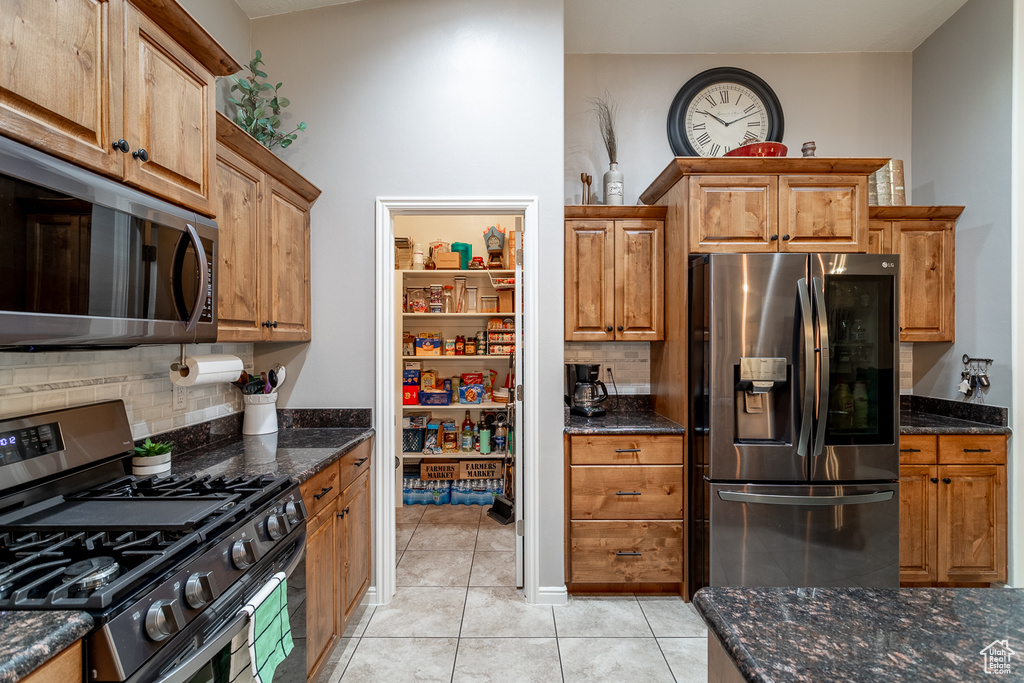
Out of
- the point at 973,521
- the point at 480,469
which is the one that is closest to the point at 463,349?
the point at 480,469

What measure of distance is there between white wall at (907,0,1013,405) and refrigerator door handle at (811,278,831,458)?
118 centimetres

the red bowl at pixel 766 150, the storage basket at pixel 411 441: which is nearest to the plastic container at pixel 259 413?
the storage basket at pixel 411 441

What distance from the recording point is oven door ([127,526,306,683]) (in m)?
0.99

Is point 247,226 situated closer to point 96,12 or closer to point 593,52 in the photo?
point 96,12

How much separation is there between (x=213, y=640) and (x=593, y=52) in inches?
139

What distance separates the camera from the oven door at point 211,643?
99 centimetres

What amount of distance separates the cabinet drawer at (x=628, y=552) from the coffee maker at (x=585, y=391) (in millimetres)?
660

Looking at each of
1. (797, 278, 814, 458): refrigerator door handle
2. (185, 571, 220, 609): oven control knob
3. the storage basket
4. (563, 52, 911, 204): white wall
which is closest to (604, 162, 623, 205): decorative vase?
(563, 52, 911, 204): white wall

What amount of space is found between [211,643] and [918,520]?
3257 mm

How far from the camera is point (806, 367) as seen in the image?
2.31m

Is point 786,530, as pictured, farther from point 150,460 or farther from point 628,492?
point 150,460

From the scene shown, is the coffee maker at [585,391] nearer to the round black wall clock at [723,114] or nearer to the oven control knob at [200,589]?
the round black wall clock at [723,114]

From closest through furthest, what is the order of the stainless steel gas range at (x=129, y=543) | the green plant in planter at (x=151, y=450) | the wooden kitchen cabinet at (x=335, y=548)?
the stainless steel gas range at (x=129, y=543) → the green plant in planter at (x=151, y=450) → the wooden kitchen cabinet at (x=335, y=548)

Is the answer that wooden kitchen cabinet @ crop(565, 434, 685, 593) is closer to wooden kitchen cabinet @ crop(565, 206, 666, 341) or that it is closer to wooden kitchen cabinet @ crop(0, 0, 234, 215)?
wooden kitchen cabinet @ crop(565, 206, 666, 341)
